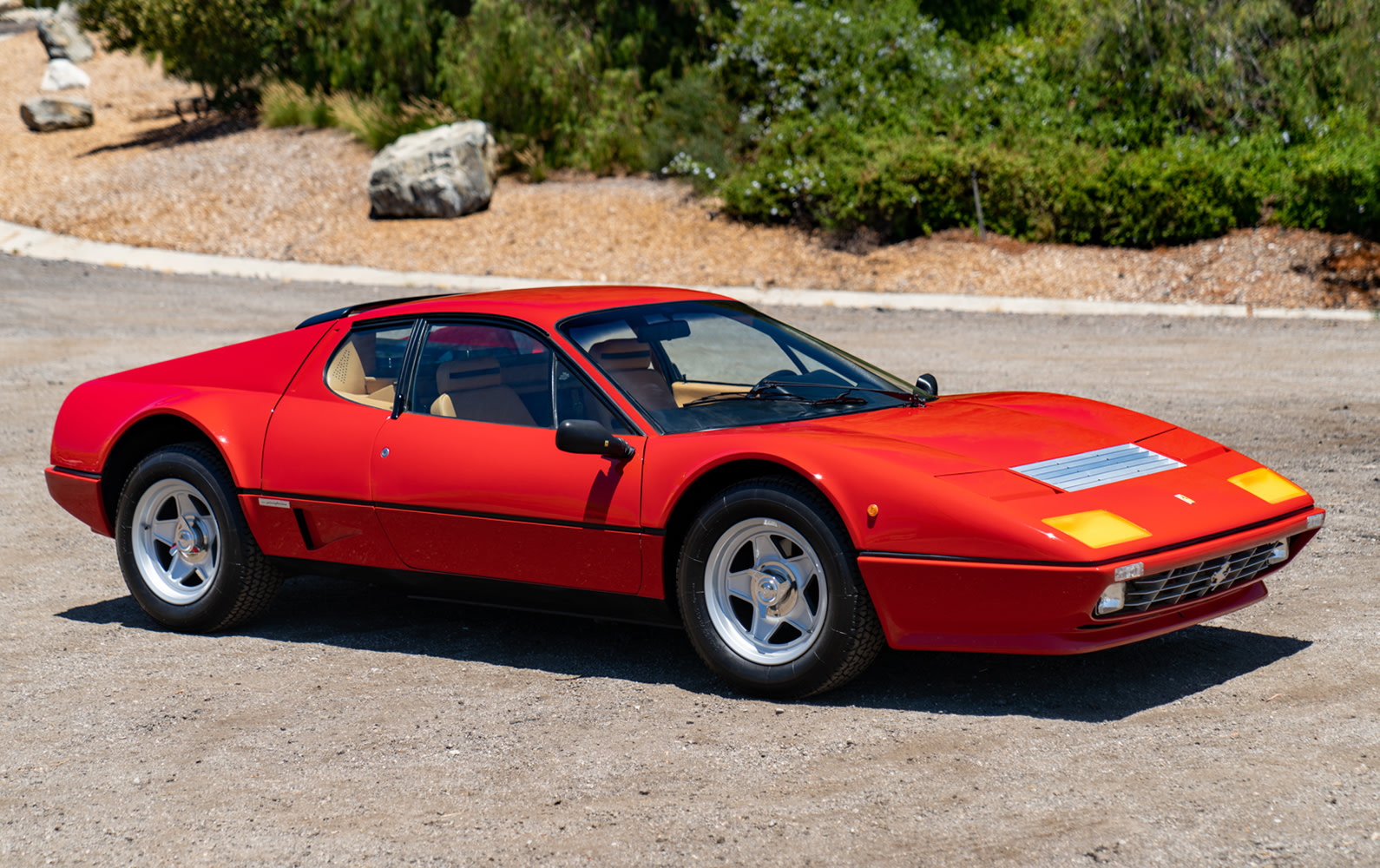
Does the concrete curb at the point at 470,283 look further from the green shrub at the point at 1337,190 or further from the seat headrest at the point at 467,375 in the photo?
the seat headrest at the point at 467,375

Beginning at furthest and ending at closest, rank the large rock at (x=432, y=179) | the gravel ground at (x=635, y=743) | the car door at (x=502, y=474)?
1. the large rock at (x=432, y=179)
2. the car door at (x=502, y=474)
3. the gravel ground at (x=635, y=743)

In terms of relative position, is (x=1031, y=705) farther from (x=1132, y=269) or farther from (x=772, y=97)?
(x=772, y=97)

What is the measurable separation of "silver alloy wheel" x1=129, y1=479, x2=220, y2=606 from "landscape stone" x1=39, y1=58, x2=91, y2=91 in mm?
32586

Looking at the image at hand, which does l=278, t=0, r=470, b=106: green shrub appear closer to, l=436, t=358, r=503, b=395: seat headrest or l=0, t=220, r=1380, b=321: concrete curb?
l=0, t=220, r=1380, b=321: concrete curb

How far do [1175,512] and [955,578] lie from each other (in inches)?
30.2

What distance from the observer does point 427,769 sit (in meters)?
4.23

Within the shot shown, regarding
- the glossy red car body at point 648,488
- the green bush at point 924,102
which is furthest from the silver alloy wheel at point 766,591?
the green bush at point 924,102

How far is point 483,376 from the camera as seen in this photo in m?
5.39

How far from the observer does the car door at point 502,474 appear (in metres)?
4.92

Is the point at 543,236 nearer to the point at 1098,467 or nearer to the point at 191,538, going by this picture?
the point at 191,538

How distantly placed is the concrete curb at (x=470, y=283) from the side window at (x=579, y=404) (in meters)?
8.23

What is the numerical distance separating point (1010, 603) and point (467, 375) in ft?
7.55

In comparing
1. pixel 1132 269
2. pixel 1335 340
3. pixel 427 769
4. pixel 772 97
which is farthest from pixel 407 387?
pixel 772 97

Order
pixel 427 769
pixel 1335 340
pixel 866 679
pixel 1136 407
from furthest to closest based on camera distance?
pixel 1335 340, pixel 1136 407, pixel 866 679, pixel 427 769
